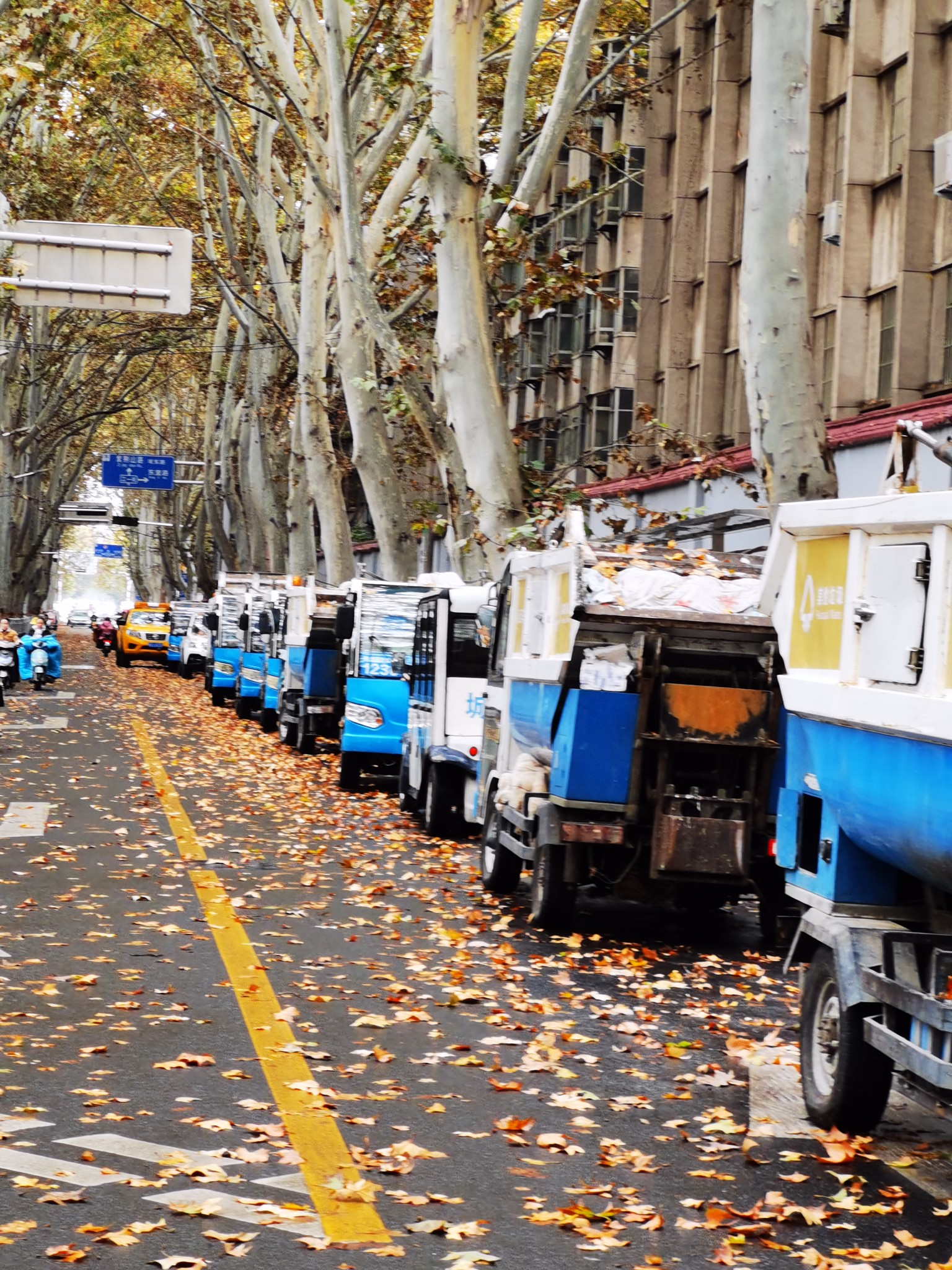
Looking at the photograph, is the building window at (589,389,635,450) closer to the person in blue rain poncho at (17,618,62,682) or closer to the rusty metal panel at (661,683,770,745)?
the person in blue rain poncho at (17,618,62,682)

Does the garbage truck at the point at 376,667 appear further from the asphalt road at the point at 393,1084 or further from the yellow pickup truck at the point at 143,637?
the yellow pickup truck at the point at 143,637

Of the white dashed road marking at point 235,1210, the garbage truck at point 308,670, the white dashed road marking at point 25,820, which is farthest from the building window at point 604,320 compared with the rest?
the white dashed road marking at point 235,1210

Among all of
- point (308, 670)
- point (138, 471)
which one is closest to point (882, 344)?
point (308, 670)

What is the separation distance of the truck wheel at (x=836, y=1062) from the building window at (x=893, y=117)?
18.8 metres

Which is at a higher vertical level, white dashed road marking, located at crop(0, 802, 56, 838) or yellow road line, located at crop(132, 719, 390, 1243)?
yellow road line, located at crop(132, 719, 390, 1243)

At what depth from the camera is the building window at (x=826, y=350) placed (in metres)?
25.8

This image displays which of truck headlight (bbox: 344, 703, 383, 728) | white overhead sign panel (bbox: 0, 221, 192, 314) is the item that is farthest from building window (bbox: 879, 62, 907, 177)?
truck headlight (bbox: 344, 703, 383, 728)

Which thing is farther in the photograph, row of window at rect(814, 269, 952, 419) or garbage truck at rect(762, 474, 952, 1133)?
row of window at rect(814, 269, 952, 419)

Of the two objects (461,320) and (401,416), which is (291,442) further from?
(461,320)

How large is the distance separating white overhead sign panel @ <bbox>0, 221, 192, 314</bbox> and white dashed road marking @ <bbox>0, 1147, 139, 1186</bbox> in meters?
19.8

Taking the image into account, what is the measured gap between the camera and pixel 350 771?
20.8 m

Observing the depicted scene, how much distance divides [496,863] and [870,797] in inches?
258

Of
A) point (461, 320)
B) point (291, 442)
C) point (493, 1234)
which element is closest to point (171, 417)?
point (291, 442)

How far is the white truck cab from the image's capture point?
16172 mm
